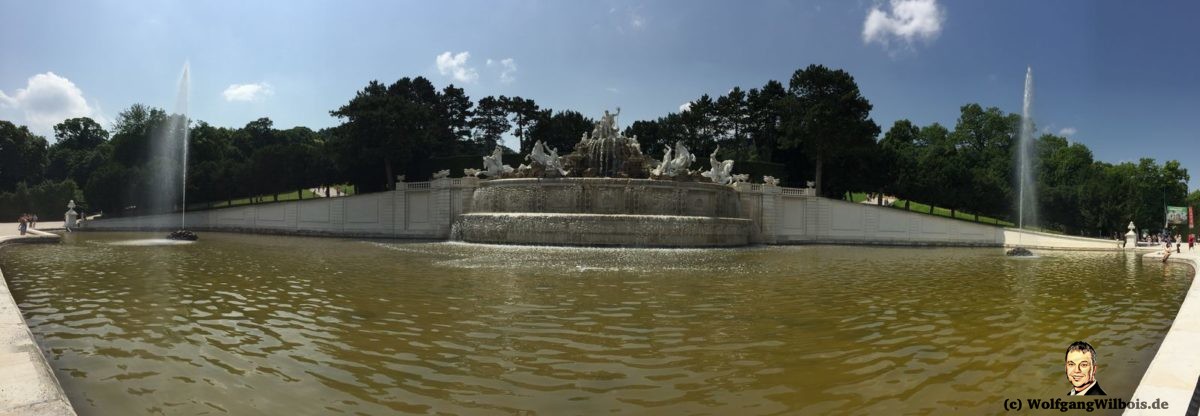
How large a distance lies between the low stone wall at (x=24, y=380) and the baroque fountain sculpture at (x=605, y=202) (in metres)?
21.0

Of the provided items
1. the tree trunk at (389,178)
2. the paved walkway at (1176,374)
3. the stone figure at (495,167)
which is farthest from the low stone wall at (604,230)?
the paved walkway at (1176,374)

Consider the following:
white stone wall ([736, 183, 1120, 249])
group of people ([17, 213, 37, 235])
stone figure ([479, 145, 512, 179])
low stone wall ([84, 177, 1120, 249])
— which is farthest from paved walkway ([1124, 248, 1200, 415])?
group of people ([17, 213, 37, 235])

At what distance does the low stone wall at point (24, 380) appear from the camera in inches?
158

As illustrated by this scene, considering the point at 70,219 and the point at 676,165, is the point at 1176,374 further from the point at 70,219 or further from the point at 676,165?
the point at 70,219

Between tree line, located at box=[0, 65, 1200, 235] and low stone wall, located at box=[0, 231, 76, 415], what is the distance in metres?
40.0

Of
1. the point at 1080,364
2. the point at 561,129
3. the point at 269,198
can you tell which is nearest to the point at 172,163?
the point at 269,198

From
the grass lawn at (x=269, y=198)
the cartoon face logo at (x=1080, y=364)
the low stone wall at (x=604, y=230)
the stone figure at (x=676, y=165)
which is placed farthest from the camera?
the grass lawn at (x=269, y=198)

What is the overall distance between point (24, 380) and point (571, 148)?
185 ft

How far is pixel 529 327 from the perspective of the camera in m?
7.98

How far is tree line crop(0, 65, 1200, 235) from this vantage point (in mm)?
44562

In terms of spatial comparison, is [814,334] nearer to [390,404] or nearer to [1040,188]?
[390,404]

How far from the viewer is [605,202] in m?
29.2

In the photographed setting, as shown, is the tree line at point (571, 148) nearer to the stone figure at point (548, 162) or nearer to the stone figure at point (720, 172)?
the stone figure at point (720, 172)

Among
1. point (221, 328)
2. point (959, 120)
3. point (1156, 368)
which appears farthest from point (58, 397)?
point (959, 120)
